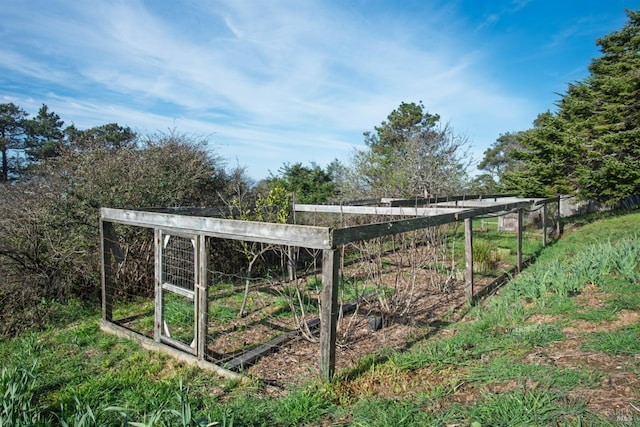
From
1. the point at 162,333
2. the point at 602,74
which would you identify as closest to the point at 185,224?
the point at 162,333

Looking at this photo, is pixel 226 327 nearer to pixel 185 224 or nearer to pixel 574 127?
pixel 185 224

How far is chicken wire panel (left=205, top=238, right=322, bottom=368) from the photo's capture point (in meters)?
4.42

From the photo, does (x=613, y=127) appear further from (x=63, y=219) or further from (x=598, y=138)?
(x=63, y=219)

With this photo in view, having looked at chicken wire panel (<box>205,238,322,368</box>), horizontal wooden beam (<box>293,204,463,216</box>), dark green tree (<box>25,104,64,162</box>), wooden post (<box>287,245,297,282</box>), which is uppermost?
dark green tree (<box>25,104,64,162</box>)

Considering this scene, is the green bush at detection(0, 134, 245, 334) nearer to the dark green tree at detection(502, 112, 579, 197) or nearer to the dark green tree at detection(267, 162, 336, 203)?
the dark green tree at detection(267, 162, 336, 203)

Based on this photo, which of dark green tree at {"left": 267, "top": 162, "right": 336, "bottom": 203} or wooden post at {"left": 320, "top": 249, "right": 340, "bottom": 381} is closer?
wooden post at {"left": 320, "top": 249, "right": 340, "bottom": 381}

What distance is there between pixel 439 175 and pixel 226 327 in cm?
1396

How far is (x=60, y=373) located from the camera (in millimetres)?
3994

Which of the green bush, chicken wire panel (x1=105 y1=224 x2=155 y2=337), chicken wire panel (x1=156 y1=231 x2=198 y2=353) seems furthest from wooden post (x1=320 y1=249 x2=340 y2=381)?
the green bush

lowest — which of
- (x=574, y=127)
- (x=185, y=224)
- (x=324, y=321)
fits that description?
(x=324, y=321)

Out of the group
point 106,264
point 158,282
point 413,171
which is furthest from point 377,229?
point 413,171

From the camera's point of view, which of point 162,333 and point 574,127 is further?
point 574,127

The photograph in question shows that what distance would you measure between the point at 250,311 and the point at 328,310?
3.01 m

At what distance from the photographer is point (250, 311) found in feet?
19.3
